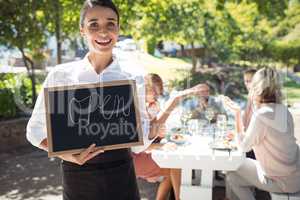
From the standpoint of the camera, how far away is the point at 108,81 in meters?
1.73

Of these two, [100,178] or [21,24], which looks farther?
[21,24]

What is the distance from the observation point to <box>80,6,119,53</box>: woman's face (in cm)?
168

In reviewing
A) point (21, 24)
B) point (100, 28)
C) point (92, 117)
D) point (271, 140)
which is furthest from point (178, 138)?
point (21, 24)

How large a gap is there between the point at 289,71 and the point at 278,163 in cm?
2099

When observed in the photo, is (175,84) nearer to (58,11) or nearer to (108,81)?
(58,11)

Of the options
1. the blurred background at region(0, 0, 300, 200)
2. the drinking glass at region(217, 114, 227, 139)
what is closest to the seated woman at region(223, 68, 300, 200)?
the drinking glass at region(217, 114, 227, 139)

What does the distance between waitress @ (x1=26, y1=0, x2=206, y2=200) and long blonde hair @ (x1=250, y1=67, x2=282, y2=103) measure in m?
1.99

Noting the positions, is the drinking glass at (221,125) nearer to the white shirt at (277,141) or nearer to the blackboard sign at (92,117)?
the white shirt at (277,141)

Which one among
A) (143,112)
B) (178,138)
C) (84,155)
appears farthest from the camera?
(178,138)

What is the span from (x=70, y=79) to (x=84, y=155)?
1.23 feet

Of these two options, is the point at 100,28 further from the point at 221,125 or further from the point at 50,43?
the point at 50,43

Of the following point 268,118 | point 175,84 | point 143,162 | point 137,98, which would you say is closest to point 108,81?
point 137,98

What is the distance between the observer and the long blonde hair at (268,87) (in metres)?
3.38

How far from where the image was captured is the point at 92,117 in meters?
1.72
